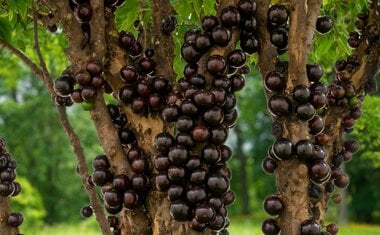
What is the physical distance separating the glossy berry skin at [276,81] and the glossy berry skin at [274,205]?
1.78ft

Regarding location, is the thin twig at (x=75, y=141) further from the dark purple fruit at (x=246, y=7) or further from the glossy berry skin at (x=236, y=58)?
the dark purple fruit at (x=246, y=7)

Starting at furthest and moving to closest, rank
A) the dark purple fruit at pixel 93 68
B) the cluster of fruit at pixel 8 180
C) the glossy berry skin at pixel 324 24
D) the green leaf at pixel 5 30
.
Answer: the cluster of fruit at pixel 8 180 → the green leaf at pixel 5 30 → the glossy berry skin at pixel 324 24 → the dark purple fruit at pixel 93 68

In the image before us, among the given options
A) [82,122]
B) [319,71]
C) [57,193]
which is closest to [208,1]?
[319,71]

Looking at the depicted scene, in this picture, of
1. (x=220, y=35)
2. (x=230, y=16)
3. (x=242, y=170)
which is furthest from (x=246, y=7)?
(x=242, y=170)

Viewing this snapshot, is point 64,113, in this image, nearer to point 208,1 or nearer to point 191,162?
point 191,162

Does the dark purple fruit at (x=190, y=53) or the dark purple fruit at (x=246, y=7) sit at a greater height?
the dark purple fruit at (x=246, y=7)

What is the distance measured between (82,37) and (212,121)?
0.80m

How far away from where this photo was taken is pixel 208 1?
11.2 ft

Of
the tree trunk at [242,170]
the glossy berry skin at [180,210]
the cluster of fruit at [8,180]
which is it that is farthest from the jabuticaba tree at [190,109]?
the tree trunk at [242,170]

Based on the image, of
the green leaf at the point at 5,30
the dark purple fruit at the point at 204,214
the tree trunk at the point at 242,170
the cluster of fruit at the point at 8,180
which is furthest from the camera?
the tree trunk at the point at 242,170

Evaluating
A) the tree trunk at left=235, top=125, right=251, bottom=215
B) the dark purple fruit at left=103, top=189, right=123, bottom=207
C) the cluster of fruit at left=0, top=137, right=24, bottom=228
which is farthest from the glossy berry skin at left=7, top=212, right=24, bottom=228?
the tree trunk at left=235, top=125, right=251, bottom=215

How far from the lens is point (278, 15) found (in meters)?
2.73

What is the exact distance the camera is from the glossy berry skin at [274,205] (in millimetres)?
2701

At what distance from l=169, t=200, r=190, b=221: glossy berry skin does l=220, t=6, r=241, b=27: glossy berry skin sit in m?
0.90
